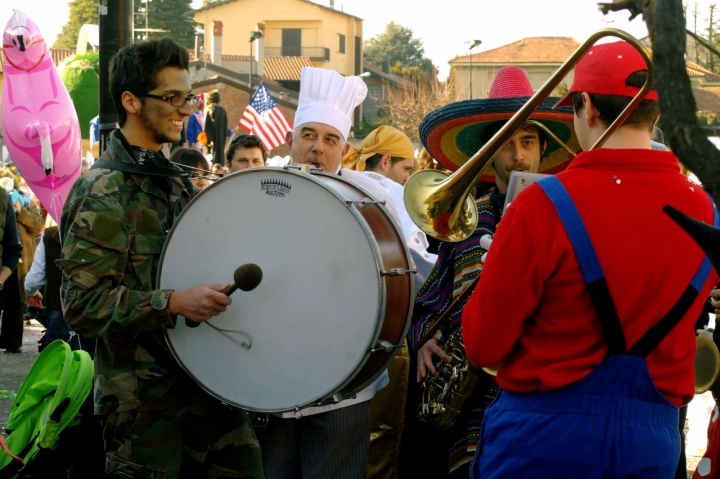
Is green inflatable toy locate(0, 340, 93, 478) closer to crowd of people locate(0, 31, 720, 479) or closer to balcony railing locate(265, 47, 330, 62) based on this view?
crowd of people locate(0, 31, 720, 479)

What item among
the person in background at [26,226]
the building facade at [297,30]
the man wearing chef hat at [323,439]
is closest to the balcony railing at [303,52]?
the building facade at [297,30]

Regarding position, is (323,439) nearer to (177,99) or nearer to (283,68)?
(177,99)

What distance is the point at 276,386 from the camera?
116 inches

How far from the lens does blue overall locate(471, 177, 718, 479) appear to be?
2.23m

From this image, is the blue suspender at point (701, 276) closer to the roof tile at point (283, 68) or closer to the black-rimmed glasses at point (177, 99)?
the black-rimmed glasses at point (177, 99)

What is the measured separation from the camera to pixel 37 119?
6.66m

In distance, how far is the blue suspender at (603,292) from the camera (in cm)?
222

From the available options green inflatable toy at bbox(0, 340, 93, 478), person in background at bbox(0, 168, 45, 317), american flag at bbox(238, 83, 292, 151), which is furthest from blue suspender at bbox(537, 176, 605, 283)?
american flag at bbox(238, 83, 292, 151)

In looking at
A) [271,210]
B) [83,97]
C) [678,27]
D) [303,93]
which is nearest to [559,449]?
[271,210]

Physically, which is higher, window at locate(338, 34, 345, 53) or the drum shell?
window at locate(338, 34, 345, 53)

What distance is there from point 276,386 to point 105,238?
68 centimetres

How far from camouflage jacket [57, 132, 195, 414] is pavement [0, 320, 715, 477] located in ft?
12.5

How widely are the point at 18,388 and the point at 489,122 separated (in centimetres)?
561

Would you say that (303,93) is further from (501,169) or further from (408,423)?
(408,423)
